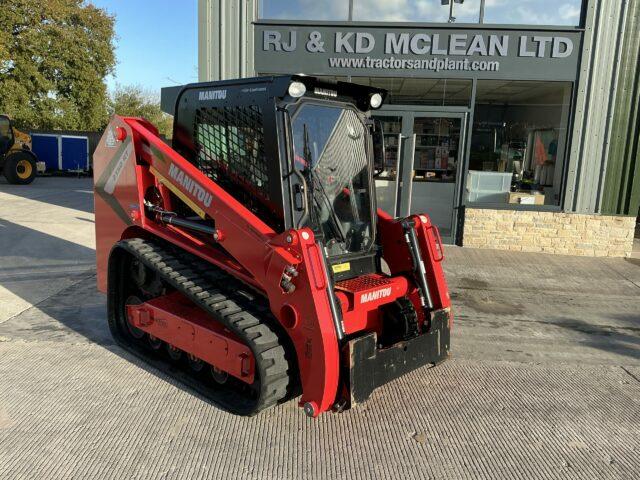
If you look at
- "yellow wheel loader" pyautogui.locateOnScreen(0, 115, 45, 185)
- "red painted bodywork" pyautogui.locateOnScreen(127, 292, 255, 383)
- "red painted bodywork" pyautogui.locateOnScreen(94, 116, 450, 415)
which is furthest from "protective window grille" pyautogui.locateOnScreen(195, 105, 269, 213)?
"yellow wheel loader" pyautogui.locateOnScreen(0, 115, 45, 185)

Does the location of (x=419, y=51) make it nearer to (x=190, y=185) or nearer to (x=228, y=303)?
(x=190, y=185)

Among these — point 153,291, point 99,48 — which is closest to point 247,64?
point 153,291

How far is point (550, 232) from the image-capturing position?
9633 millimetres

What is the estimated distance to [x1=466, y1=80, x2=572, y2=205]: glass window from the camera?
31.9 feet

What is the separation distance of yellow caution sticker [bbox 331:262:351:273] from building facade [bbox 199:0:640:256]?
18.9ft

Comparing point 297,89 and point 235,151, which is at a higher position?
point 297,89

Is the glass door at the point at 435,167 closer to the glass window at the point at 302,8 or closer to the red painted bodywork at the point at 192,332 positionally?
the glass window at the point at 302,8

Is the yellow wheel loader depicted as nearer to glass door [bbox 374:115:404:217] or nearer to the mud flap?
glass door [bbox 374:115:404:217]

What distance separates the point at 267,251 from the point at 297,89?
111 cm

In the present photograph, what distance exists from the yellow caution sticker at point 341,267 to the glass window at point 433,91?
6.51 meters

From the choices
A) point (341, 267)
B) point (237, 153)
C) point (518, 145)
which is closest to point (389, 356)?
point (341, 267)

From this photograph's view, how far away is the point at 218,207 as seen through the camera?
3820 millimetres

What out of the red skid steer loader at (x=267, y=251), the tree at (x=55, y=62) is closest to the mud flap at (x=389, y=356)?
the red skid steer loader at (x=267, y=251)

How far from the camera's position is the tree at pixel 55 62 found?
26.3m
